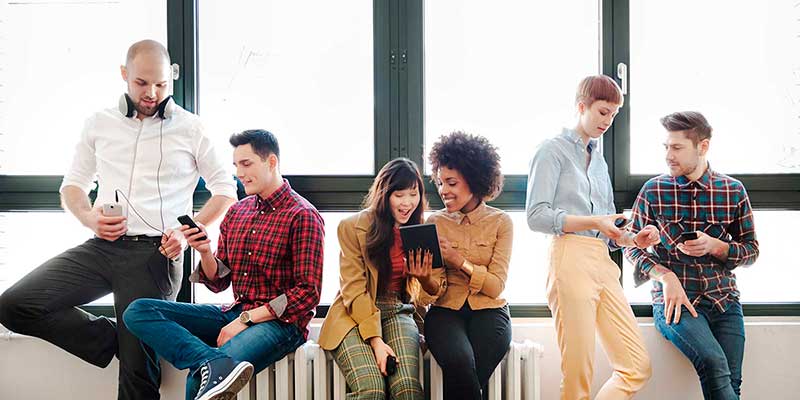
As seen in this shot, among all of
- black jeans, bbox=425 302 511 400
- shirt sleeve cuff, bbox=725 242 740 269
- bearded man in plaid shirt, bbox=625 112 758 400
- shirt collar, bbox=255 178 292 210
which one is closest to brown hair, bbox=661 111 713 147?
bearded man in plaid shirt, bbox=625 112 758 400

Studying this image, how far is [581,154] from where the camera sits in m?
2.40

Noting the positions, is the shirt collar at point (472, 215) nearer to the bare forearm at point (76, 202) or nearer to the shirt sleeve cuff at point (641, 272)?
the shirt sleeve cuff at point (641, 272)

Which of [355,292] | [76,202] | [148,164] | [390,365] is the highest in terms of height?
[148,164]

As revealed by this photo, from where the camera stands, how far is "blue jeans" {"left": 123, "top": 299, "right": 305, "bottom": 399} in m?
2.01

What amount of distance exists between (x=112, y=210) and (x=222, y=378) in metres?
0.81

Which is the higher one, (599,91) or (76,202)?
(599,91)

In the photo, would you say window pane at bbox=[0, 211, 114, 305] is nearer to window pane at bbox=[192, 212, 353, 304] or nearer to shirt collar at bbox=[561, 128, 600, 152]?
window pane at bbox=[192, 212, 353, 304]

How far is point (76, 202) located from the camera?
7.95ft

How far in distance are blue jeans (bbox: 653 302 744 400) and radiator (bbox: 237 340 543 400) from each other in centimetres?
54

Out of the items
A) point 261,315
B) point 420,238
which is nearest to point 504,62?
point 420,238

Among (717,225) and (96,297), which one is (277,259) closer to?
(96,297)

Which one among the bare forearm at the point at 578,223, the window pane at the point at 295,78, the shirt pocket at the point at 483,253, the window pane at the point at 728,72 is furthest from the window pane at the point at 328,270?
the window pane at the point at 728,72

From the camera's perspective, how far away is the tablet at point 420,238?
82.9 inches

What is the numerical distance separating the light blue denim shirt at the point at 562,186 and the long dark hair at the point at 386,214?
0.43m
